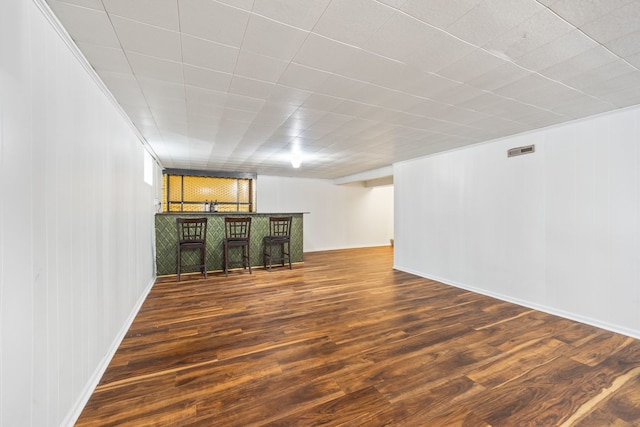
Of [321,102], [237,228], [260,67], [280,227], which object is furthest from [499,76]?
[237,228]

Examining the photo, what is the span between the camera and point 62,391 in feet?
4.73

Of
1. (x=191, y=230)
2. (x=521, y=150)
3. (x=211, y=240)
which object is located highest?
(x=521, y=150)

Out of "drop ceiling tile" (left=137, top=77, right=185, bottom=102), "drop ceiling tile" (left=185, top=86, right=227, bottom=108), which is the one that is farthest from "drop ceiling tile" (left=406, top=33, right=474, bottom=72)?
"drop ceiling tile" (left=137, top=77, right=185, bottom=102)

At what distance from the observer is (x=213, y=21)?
1498mm

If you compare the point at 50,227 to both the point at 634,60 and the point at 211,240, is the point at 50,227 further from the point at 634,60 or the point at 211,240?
the point at 211,240

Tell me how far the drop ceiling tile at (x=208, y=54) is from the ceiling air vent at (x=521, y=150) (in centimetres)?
375

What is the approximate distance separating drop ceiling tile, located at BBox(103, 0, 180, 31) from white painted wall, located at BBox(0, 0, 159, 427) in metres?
0.34

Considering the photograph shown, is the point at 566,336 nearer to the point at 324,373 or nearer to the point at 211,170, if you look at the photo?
the point at 324,373

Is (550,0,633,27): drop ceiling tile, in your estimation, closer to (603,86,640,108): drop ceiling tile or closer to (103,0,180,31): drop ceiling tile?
(603,86,640,108): drop ceiling tile

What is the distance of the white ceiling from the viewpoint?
1424mm

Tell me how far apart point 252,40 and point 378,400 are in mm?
2436

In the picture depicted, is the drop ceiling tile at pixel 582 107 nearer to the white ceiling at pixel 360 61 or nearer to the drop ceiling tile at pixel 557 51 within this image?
the white ceiling at pixel 360 61

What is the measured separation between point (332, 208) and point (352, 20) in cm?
740

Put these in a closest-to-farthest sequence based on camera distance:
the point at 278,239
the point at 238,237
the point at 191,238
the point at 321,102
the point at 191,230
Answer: the point at 321,102 → the point at 191,238 → the point at 191,230 → the point at 238,237 → the point at 278,239
